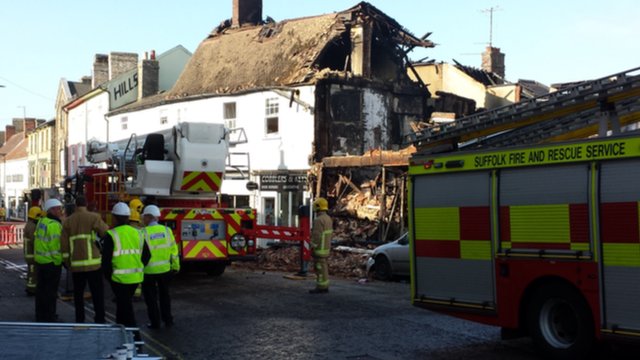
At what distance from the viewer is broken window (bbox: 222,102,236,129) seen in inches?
1164

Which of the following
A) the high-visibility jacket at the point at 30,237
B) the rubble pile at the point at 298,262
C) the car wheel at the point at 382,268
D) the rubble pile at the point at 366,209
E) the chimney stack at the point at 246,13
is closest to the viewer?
the high-visibility jacket at the point at 30,237

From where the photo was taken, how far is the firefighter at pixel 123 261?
9.23m

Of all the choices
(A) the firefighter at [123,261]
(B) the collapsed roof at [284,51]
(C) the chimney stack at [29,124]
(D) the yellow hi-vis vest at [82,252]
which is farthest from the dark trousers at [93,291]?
(C) the chimney stack at [29,124]

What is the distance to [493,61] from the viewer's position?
133ft

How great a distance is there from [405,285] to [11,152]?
67521 millimetres

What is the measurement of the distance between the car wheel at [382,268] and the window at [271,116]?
1107 cm

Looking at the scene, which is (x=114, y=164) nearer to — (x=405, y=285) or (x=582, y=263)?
(x=405, y=285)

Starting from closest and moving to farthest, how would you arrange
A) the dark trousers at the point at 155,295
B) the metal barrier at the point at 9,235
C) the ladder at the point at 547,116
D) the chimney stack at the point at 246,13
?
the ladder at the point at 547,116 → the dark trousers at the point at 155,295 → the metal barrier at the point at 9,235 → the chimney stack at the point at 246,13

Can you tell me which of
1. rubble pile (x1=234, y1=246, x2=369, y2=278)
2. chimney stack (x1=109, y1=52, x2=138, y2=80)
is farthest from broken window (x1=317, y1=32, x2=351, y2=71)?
chimney stack (x1=109, y1=52, x2=138, y2=80)

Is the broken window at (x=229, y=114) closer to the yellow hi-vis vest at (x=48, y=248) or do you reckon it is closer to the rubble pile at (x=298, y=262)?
the rubble pile at (x=298, y=262)

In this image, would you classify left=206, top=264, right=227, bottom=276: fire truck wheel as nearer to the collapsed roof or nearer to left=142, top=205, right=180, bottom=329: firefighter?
left=142, top=205, right=180, bottom=329: firefighter

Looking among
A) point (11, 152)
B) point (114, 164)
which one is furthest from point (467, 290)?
point (11, 152)

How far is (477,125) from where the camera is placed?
9.73 metres

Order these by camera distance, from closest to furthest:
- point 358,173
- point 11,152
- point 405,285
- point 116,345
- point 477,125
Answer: point 116,345
point 477,125
point 405,285
point 358,173
point 11,152
